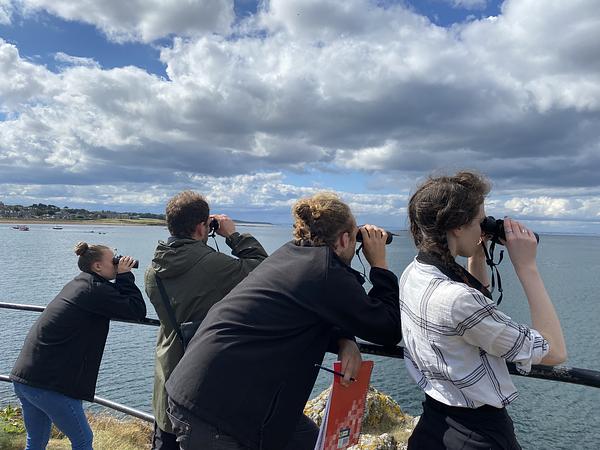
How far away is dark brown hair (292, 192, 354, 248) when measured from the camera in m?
2.48

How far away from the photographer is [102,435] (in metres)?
5.53

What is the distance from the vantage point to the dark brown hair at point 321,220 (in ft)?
8.14

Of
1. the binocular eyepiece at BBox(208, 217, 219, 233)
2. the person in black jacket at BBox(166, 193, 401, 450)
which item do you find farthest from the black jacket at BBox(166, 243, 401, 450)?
the binocular eyepiece at BBox(208, 217, 219, 233)

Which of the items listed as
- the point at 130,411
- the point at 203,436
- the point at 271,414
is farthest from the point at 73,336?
the point at 271,414

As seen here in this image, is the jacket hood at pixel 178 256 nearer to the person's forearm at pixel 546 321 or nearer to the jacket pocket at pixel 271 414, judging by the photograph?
the jacket pocket at pixel 271 414

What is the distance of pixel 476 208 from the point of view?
225cm

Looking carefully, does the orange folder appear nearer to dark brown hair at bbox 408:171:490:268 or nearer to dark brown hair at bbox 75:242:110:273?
dark brown hair at bbox 408:171:490:268

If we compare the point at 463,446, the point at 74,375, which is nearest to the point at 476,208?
the point at 463,446

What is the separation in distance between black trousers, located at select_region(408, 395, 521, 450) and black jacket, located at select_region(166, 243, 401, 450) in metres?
0.44

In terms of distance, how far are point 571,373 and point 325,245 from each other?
1.26 m

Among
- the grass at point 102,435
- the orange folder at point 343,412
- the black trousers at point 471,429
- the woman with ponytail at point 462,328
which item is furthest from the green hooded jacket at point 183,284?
the grass at point 102,435

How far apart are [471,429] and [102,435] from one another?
473cm

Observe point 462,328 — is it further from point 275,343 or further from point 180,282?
point 180,282

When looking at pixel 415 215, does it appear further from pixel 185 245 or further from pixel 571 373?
pixel 185 245
